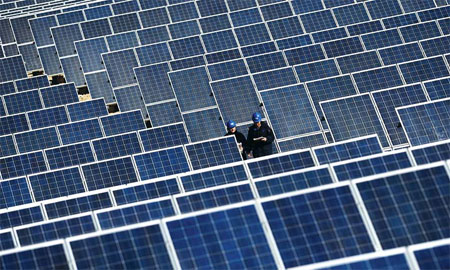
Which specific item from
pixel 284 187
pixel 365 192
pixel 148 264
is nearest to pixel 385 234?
pixel 365 192

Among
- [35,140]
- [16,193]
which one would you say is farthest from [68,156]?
[16,193]

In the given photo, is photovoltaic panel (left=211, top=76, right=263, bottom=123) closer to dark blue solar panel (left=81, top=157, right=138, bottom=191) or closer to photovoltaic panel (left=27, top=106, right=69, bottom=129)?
dark blue solar panel (left=81, top=157, right=138, bottom=191)

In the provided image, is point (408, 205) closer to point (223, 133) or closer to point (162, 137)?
point (162, 137)

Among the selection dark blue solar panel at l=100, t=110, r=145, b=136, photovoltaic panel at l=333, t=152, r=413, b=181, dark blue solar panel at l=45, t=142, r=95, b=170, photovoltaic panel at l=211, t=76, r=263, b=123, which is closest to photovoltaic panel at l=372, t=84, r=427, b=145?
photovoltaic panel at l=211, t=76, r=263, b=123

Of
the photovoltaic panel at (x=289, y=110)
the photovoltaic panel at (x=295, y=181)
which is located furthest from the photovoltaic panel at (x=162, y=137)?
the photovoltaic panel at (x=295, y=181)

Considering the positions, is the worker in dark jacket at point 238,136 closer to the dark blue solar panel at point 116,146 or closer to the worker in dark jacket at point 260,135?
the worker in dark jacket at point 260,135
